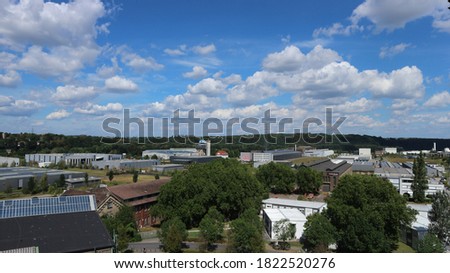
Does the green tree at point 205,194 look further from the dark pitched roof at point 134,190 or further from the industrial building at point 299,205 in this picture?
the dark pitched roof at point 134,190

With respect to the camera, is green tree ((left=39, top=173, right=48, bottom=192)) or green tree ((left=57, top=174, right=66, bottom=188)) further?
green tree ((left=57, top=174, right=66, bottom=188))

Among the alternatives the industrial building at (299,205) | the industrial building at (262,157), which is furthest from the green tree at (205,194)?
the industrial building at (262,157)

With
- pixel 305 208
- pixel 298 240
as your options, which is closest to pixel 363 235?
pixel 298 240

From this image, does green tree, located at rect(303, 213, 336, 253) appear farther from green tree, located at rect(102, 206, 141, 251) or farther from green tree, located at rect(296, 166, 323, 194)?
green tree, located at rect(296, 166, 323, 194)

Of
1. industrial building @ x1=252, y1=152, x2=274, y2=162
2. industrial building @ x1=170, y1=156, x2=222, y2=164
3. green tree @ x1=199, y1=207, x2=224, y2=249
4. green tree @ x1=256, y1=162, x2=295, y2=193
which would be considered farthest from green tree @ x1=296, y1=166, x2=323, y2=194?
industrial building @ x1=252, y1=152, x2=274, y2=162

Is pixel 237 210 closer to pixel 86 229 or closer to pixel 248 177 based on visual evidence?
pixel 248 177
